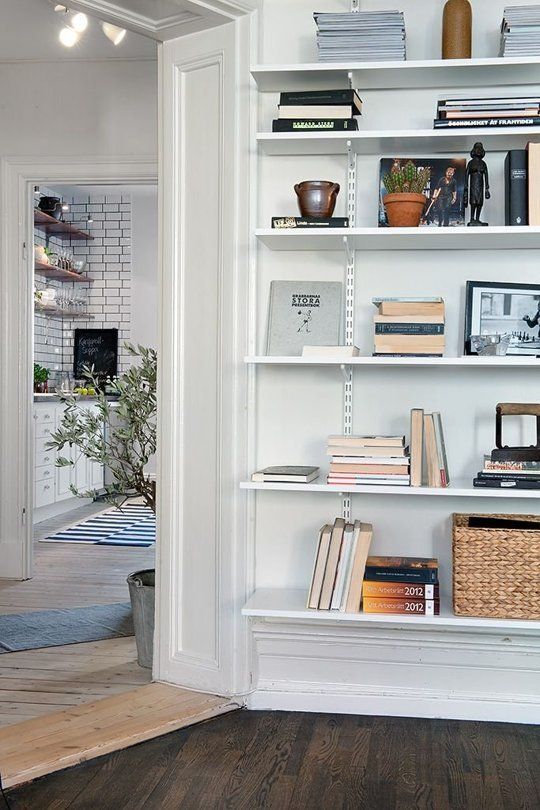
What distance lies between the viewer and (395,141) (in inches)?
122

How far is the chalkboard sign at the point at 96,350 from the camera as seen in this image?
997 centimetres

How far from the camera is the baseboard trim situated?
10.3 ft

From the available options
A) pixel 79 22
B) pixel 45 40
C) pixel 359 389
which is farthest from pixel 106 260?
pixel 359 389

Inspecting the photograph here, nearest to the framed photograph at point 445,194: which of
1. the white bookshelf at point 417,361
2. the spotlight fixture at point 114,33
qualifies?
the white bookshelf at point 417,361

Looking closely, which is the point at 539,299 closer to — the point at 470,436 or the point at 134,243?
the point at 470,436

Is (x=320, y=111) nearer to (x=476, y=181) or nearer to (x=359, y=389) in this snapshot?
(x=476, y=181)

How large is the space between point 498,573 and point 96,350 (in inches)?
296

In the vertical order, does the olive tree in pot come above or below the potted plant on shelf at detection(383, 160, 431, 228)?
below

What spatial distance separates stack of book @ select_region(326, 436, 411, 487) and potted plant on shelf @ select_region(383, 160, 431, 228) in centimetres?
70

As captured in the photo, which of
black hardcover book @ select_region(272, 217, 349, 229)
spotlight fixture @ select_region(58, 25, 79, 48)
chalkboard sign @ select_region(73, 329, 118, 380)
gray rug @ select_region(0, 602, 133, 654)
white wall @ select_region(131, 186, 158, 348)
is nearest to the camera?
black hardcover book @ select_region(272, 217, 349, 229)

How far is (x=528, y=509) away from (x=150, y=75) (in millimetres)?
3312

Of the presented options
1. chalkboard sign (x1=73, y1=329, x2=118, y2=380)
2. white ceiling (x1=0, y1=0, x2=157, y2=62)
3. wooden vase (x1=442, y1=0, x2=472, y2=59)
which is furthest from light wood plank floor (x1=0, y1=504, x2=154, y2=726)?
chalkboard sign (x1=73, y1=329, x2=118, y2=380)

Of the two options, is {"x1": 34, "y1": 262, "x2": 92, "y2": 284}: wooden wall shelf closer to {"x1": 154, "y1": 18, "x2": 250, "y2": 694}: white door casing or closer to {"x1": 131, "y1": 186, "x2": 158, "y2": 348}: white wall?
{"x1": 131, "y1": 186, "x2": 158, "y2": 348}: white wall

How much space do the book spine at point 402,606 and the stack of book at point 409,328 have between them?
0.77 meters
